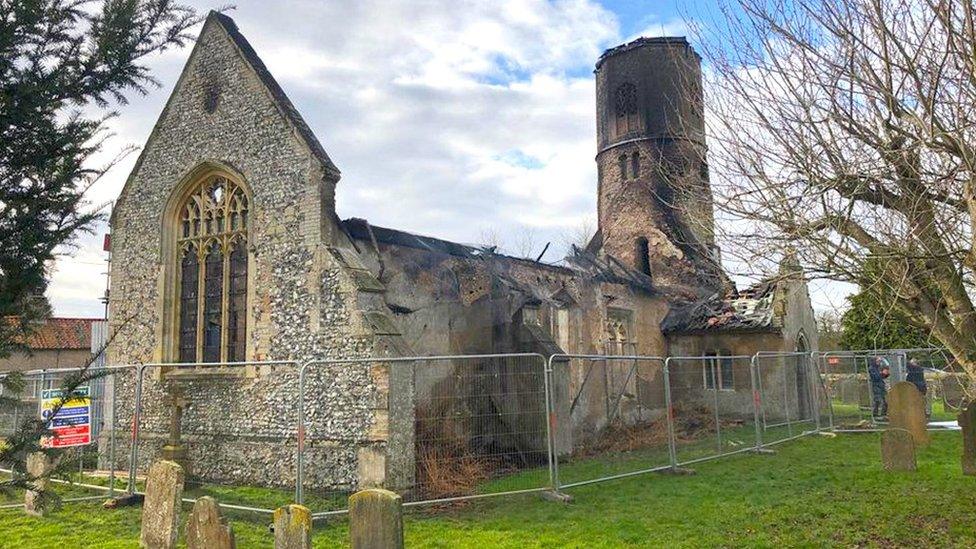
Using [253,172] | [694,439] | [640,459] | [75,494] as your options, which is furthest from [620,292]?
[75,494]

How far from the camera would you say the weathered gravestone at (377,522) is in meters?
5.29

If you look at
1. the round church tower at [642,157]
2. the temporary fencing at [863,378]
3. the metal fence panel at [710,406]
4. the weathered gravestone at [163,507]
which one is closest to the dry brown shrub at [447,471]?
the weathered gravestone at [163,507]

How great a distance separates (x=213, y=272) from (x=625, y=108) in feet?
55.3

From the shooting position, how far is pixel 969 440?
10.4 meters

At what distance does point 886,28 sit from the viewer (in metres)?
6.22

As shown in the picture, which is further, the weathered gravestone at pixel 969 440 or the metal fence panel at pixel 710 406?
the metal fence panel at pixel 710 406

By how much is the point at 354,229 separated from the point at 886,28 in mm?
8973

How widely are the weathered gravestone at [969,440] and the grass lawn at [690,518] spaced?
220 millimetres

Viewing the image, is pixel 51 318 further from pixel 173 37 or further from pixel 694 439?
pixel 694 439

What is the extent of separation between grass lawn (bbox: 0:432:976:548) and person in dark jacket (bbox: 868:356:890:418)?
25.7 feet

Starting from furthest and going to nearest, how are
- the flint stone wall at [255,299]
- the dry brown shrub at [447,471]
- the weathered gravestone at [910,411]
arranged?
the weathered gravestone at [910,411] < the flint stone wall at [255,299] < the dry brown shrub at [447,471]

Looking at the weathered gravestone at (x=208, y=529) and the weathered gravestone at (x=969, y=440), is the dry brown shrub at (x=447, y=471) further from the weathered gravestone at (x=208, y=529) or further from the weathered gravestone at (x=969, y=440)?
the weathered gravestone at (x=969, y=440)

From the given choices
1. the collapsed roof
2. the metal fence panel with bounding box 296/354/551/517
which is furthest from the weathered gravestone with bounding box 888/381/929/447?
the metal fence panel with bounding box 296/354/551/517

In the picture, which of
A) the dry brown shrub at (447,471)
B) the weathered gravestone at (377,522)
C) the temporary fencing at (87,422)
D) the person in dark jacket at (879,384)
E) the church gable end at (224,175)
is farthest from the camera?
the person in dark jacket at (879,384)
